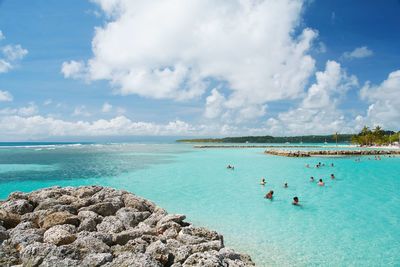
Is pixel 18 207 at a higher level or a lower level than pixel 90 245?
higher

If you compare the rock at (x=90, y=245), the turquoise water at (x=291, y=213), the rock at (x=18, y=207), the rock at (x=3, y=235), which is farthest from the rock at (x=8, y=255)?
the turquoise water at (x=291, y=213)

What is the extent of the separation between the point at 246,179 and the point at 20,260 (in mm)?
24325

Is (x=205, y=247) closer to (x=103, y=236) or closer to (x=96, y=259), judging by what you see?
(x=96, y=259)

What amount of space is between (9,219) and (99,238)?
4.04 meters

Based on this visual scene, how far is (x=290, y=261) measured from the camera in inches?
378

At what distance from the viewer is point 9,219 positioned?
9930mm

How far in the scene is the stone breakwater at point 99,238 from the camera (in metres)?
6.95

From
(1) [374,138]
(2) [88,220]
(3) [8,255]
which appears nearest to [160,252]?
(2) [88,220]

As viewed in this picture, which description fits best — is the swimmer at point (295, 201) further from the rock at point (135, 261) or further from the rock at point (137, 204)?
the rock at point (135, 261)

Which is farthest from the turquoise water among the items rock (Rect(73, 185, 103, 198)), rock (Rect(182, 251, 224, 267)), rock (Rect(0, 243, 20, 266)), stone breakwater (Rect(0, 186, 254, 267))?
rock (Rect(0, 243, 20, 266))

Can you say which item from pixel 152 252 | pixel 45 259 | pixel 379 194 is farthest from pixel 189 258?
pixel 379 194

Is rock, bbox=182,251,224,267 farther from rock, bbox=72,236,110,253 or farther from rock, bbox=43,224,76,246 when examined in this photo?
rock, bbox=43,224,76,246

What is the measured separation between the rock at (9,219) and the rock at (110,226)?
116 inches

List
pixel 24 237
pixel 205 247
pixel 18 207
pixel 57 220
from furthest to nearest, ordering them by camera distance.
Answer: pixel 18 207 < pixel 57 220 < pixel 24 237 < pixel 205 247
